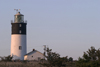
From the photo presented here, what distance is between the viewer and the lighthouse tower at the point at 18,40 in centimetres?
4622

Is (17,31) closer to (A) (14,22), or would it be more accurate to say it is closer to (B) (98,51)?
(A) (14,22)

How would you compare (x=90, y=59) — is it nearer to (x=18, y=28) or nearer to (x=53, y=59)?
(x=53, y=59)

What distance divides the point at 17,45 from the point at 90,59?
29.6 meters

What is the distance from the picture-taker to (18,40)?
46.1 m

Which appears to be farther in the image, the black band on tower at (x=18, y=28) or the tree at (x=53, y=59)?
the black band on tower at (x=18, y=28)

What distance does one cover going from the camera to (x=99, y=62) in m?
16.9

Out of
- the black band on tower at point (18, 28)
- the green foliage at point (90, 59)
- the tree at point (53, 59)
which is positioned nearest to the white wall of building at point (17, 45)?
the black band on tower at point (18, 28)

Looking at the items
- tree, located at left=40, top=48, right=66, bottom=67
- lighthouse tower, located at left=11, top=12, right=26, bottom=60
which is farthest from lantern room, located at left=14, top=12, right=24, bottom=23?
→ tree, located at left=40, top=48, right=66, bottom=67

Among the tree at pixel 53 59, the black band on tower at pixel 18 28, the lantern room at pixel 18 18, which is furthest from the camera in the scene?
the lantern room at pixel 18 18

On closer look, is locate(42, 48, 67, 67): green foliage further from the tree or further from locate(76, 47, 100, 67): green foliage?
locate(76, 47, 100, 67): green foliage

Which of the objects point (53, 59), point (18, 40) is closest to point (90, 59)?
point (53, 59)

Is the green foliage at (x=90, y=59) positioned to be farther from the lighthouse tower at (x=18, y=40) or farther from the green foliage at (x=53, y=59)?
the lighthouse tower at (x=18, y=40)

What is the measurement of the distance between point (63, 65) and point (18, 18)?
87.3ft

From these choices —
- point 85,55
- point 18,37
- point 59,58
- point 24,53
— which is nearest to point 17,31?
point 18,37
